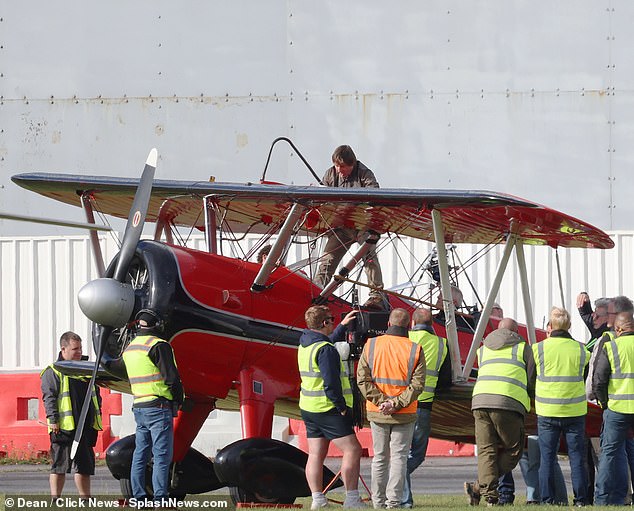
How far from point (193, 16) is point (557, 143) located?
6416mm

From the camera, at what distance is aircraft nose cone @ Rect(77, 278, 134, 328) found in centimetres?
1013

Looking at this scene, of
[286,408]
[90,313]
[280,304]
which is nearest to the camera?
[90,313]

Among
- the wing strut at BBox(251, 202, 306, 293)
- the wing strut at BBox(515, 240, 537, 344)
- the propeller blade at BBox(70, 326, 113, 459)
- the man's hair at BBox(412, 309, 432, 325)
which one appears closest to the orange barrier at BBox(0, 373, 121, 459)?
the propeller blade at BBox(70, 326, 113, 459)

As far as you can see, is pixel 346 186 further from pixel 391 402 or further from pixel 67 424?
pixel 67 424

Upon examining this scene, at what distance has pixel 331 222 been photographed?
1231 centimetres

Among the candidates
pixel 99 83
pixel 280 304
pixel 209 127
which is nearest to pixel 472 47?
pixel 209 127

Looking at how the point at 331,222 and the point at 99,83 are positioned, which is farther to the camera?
the point at 99,83

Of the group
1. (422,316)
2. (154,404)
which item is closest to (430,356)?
Answer: (422,316)

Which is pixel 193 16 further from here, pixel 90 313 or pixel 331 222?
pixel 90 313

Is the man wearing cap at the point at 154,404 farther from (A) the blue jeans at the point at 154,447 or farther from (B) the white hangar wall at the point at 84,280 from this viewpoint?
(B) the white hangar wall at the point at 84,280

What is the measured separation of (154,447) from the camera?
9.91 metres

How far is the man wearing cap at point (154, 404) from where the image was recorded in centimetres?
988

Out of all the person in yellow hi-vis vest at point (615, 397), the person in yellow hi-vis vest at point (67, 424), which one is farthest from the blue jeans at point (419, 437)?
the person in yellow hi-vis vest at point (67, 424)

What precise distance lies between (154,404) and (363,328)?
243 cm
